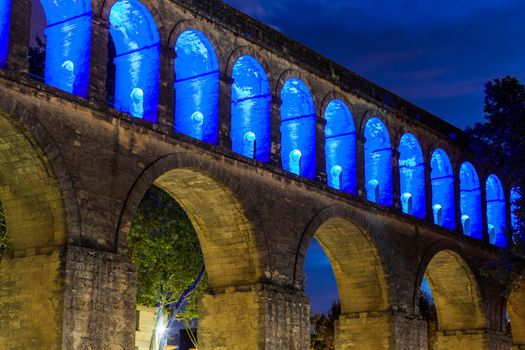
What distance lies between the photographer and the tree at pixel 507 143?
23.5 m

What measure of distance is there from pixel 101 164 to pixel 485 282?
565 inches

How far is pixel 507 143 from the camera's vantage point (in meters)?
24.2

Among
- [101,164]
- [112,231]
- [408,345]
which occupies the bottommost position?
[408,345]

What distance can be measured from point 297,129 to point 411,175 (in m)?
4.88

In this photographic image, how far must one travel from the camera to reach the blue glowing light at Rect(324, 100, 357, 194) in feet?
71.7

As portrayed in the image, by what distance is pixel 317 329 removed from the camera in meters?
45.0

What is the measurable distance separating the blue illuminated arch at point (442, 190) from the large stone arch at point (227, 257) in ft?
28.1

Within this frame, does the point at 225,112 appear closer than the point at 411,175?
Yes

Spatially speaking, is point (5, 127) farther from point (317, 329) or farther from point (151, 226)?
point (317, 329)

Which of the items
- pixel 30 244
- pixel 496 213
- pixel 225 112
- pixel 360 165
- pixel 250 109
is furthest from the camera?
pixel 496 213

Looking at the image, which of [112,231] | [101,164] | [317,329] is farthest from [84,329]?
[317,329]

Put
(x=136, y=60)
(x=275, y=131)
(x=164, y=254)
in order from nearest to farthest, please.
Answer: (x=136, y=60) < (x=275, y=131) < (x=164, y=254)

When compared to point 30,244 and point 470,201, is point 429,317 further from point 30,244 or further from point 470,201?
point 30,244

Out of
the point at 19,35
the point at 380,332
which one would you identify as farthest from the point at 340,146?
the point at 19,35
